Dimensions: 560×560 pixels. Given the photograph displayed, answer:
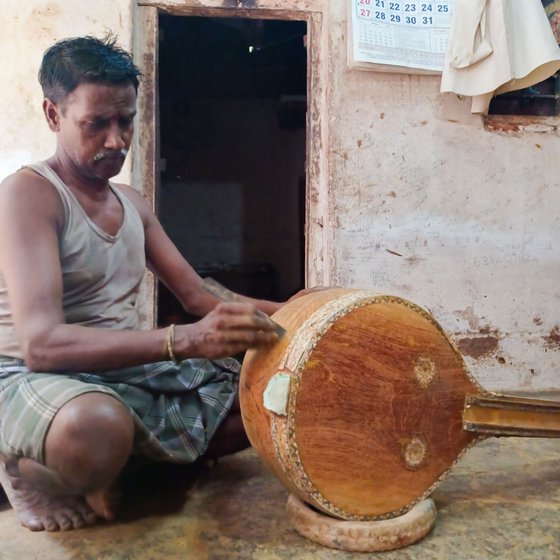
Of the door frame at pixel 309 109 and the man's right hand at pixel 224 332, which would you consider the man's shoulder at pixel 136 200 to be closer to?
the man's right hand at pixel 224 332

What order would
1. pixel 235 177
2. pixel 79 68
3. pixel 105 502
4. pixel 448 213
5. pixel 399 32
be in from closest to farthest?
pixel 105 502, pixel 79 68, pixel 399 32, pixel 448 213, pixel 235 177

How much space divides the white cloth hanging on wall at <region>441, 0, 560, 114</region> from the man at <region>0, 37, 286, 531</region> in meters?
1.93

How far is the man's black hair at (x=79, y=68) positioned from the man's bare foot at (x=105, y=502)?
111cm

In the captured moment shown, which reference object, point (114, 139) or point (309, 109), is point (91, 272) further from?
point (309, 109)

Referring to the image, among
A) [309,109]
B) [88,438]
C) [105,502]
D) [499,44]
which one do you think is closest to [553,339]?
[499,44]

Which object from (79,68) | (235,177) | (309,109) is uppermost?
(235,177)

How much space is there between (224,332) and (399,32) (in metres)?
2.47

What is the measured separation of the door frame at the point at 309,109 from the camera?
10.8 feet

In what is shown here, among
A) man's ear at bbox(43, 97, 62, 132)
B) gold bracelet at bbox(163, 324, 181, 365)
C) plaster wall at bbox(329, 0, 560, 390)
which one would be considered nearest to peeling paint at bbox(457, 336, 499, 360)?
plaster wall at bbox(329, 0, 560, 390)

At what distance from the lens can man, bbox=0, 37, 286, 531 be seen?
1502 millimetres

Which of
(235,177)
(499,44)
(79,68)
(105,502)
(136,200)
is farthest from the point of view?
(235,177)

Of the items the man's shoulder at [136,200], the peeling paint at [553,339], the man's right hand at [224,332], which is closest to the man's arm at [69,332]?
the man's right hand at [224,332]

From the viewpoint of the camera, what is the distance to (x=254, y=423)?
1625 mm

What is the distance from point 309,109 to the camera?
3.46m
